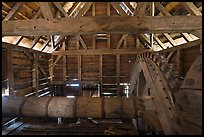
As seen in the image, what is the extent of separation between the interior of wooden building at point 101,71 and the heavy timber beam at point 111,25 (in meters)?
0.02

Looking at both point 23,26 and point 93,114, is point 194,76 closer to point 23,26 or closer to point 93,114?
point 93,114

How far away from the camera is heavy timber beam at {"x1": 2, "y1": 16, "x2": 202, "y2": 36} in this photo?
3045 mm

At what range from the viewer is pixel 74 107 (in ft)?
9.41

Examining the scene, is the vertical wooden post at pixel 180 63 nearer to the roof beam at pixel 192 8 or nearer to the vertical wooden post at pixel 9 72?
the roof beam at pixel 192 8

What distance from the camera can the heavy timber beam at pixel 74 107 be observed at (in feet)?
9.34

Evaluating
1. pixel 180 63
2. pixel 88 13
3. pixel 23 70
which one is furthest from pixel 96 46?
pixel 180 63

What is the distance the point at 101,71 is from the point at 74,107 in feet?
21.6

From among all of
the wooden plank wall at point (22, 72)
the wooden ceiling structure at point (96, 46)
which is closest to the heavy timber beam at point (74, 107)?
the wooden plank wall at point (22, 72)

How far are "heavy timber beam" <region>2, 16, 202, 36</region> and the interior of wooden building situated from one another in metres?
0.02

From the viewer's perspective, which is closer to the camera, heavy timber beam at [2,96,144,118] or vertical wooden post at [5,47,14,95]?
heavy timber beam at [2,96,144,118]

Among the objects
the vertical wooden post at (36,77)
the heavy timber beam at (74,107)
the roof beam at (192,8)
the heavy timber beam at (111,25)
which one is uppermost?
the roof beam at (192,8)

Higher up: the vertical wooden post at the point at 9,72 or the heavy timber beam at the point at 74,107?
the vertical wooden post at the point at 9,72

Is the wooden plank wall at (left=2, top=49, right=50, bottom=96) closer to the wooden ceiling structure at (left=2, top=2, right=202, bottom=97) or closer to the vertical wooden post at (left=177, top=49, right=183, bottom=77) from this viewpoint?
the wooden ceiling structure at (left=2, top=2, right=202, bottom=97)

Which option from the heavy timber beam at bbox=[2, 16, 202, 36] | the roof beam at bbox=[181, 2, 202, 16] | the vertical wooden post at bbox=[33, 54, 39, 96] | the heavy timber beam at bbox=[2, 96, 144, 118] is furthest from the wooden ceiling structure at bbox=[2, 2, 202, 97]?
the heavy timber beam at bbox=[2, 96, 144, 118]
